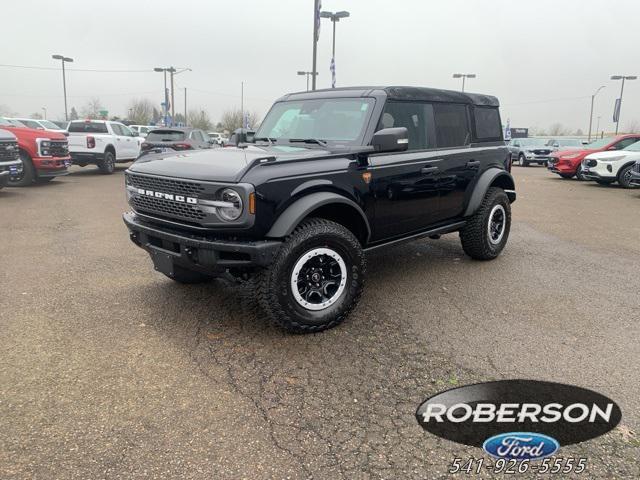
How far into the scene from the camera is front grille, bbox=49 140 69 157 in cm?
1320

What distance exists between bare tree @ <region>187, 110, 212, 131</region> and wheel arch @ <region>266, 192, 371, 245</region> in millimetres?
75957

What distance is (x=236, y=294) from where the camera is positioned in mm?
4703

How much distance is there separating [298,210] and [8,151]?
9.89m

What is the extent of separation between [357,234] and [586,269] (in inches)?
123

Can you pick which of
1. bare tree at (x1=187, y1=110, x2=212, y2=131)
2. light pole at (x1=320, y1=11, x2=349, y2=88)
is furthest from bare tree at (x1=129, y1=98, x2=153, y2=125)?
light pole at (x1=320, y1=11, x2=349, y2=88)

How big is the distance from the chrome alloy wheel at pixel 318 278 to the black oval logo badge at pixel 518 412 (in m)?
1.20

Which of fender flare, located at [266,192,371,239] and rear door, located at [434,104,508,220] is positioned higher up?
rear door, located at [434,104,508,220]

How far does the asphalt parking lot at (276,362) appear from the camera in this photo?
244 centimetres

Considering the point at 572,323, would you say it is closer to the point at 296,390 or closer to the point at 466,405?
the point at 466,405

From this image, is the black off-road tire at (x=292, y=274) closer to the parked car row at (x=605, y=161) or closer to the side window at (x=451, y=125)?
the side window at (x=451, y=125)

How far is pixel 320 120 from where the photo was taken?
15.7 feet

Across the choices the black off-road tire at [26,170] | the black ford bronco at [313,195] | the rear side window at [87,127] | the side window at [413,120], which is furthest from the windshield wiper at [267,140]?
the rear side window at [87,127]

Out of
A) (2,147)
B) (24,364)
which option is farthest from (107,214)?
(24,364)

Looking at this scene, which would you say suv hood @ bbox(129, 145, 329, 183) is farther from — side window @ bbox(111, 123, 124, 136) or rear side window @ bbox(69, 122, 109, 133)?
side window @ bbox(111, 123, 124, 136)
